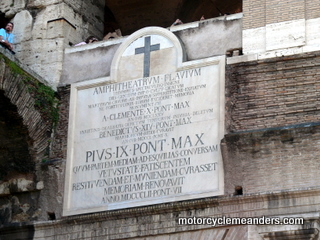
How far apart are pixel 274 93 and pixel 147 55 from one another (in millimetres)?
2024

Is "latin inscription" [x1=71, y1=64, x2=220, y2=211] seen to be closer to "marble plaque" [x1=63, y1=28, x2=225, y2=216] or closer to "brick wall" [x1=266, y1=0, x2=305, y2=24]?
"marble plaque" [x1=63, y1=28, x2=225, y2=216]

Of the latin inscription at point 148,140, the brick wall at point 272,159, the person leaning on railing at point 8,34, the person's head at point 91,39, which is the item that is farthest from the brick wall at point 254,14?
the person leaning on railing at point 8,34

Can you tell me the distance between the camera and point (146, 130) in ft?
45.2

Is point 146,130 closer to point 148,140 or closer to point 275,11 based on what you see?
point 148,140

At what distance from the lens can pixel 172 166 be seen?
13.4m

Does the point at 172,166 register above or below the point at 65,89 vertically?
below

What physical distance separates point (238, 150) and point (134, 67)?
215 cm

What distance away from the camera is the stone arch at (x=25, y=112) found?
14.0 m

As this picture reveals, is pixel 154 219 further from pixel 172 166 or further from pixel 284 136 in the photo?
pixel 284 136

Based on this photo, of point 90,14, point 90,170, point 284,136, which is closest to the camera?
point 284,136

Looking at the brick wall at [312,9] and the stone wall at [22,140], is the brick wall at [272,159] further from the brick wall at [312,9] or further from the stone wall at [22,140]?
the stone wall at [22,140]

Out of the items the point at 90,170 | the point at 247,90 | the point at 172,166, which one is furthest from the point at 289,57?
the point at 90,170

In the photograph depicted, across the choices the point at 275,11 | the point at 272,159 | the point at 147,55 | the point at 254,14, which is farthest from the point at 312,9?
the point at 147,55

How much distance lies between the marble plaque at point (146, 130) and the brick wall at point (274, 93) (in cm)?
22
